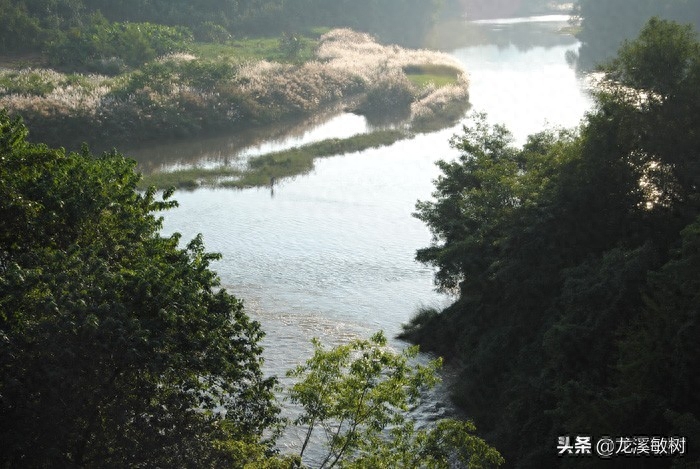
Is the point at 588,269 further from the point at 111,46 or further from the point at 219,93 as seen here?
the point at 111,46

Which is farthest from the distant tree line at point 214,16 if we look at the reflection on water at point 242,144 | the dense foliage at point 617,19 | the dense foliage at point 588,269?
the dense foliage at point 588,269

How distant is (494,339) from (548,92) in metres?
53.7

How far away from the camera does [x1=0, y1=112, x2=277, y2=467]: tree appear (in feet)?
53.7

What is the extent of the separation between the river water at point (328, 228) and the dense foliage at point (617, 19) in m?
25.5

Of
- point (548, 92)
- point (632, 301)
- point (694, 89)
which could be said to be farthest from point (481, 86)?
point (632, 301)

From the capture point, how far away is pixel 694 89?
2745 cm

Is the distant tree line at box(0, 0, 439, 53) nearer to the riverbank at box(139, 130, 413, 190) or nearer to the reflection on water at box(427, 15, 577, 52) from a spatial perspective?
the reflection on water at box(427, 15, 577, 52)

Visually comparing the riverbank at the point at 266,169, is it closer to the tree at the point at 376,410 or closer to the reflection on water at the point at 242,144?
the reflection on water at the point at 242,144

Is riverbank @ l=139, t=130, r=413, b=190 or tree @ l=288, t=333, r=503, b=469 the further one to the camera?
riverbank @ l=139, t=130, r=413, b=190

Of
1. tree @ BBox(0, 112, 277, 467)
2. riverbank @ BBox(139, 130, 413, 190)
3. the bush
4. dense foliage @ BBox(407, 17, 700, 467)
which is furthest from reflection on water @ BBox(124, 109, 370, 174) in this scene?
tree @ BBox(0, 112, 277, 467)

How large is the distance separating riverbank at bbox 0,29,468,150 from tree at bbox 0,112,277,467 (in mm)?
35921

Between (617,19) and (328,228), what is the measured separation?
236 feet

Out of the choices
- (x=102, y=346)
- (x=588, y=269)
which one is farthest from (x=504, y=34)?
(x=102, y=346)

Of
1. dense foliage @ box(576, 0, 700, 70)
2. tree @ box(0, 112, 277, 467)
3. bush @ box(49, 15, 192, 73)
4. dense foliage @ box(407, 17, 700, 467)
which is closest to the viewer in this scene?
tree @ box(0, 112, 277, 467)
